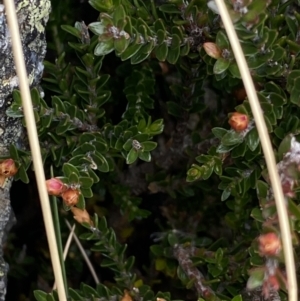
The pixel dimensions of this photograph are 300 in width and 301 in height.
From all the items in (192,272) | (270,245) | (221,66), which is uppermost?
(221,66)

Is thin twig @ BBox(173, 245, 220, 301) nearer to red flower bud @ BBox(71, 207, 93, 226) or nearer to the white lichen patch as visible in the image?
red flower bud @ BBox(71, 207, 93, 226)

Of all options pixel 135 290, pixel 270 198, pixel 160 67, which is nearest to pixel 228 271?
pixel 135 290

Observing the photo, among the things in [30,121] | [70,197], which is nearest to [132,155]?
[70,197]

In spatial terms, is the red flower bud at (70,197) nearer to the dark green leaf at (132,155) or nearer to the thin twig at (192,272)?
the dark green leaf at (132,155)

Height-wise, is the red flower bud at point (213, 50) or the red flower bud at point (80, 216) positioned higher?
the red flower bud at point (213, 50)

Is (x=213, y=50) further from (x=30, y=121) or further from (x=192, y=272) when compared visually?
(x=192, y=272)

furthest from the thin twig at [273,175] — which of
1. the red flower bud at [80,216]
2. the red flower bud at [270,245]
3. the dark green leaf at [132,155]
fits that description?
the red flower bud at [80,216]

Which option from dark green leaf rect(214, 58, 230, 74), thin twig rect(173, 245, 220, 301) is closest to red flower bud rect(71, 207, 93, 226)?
thin twig rect(173, 245, 220, 301)
